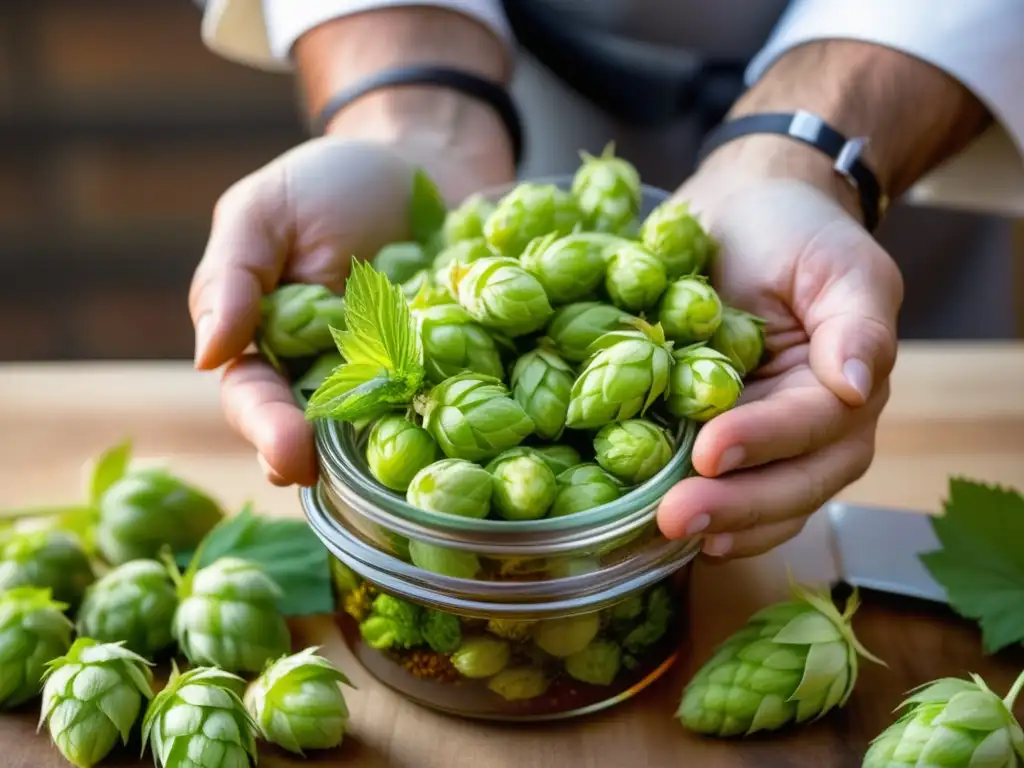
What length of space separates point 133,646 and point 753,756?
1.21ft

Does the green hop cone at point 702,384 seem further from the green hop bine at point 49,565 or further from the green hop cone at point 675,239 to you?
the green hop bine at point 49,565

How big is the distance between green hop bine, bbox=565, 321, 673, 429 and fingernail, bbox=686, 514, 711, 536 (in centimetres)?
6

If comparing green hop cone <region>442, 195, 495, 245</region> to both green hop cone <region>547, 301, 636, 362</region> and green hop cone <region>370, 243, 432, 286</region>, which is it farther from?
green hop cone <region>547, 301, 636, 362</region>

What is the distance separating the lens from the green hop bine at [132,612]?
2.40 ft

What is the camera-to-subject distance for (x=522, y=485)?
1.97 ft

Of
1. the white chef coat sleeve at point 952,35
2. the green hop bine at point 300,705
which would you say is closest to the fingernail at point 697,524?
the green hop bine at point 300,705

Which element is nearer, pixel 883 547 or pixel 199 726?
pixel 199 726

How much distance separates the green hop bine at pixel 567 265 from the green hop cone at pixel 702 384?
73mm

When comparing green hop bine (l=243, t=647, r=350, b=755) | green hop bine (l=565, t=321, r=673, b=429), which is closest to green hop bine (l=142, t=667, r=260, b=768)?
green hop bine (l=243, t=647, r=350, b=755)

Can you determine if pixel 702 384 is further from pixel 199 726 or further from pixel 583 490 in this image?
pixel 199 726

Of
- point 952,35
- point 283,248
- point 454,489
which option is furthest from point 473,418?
point 952,35

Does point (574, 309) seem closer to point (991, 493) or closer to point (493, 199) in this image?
point (493, 199)

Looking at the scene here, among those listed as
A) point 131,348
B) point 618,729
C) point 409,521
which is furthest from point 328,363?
point 131,348

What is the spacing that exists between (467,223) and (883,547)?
0.35 m
